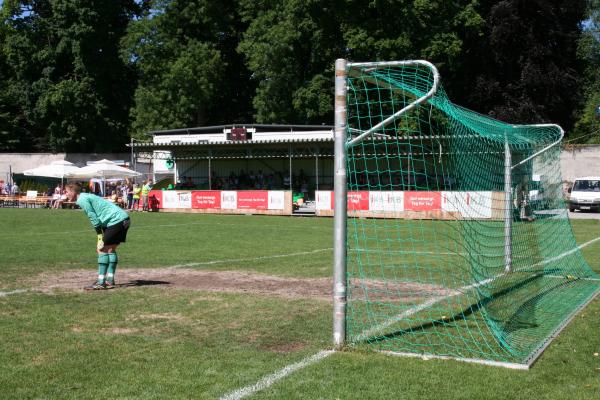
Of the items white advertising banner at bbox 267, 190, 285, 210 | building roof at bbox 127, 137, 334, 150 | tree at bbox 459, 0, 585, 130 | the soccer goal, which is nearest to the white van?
tree at bbox 459, 0, 585, 130

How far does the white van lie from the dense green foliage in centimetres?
855

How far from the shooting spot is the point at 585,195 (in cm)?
3425

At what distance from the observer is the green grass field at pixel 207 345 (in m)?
5.27

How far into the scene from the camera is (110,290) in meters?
9.76

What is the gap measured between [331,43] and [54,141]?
A: 24533 mm

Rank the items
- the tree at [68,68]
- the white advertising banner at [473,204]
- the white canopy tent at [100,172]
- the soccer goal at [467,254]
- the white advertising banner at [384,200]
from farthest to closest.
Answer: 1. the tree at [68,68]
2. the white canopy tent at [100,172]
3. the white advertising banner at [384,200]
4. the white advertising banner at [473,204]
5. the soccer goal at [467,254]

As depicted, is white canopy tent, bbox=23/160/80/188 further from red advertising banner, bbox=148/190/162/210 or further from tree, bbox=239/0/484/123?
tree, bbox=239/0/484/123

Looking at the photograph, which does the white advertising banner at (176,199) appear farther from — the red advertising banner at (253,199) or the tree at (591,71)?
the tree at (591,71)

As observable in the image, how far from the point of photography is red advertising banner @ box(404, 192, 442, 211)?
26828 millimetres

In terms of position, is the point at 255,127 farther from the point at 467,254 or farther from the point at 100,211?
the point at 100,211

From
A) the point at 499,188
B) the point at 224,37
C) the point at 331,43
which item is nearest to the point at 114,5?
the point at 224,37

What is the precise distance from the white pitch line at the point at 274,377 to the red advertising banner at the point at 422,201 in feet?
69.1

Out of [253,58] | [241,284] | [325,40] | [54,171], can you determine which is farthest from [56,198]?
[241,284]

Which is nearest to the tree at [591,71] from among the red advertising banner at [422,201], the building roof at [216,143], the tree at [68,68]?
the building roof at [216,143]
